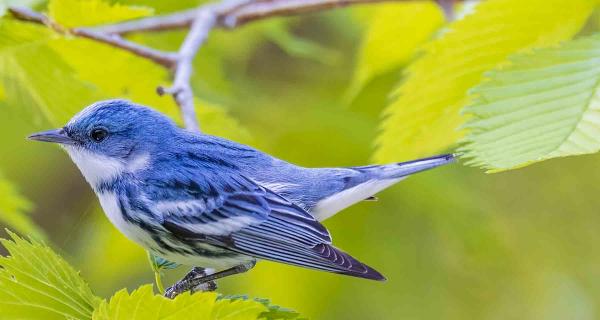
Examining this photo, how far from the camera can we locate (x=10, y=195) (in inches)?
84.5

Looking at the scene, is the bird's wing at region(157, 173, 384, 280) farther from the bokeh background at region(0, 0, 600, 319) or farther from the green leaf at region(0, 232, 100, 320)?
the green leaf at region(0, 232, 100, 320)

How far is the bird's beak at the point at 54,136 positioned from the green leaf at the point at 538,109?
1136mm

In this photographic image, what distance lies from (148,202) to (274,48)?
1976 millimetres

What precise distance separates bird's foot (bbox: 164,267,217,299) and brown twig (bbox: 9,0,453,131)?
0.39m

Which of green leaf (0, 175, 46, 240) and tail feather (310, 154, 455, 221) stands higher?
tail feather (310, 154, 455, 221)

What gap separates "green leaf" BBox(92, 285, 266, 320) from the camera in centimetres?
119

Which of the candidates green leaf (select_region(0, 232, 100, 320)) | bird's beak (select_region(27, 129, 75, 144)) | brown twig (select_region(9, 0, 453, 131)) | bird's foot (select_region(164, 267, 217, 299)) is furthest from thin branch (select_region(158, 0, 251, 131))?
green leaf (select_region(0, 232, 100, 320))

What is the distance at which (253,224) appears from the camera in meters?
1.99

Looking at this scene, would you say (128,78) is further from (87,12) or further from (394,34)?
(394,34)

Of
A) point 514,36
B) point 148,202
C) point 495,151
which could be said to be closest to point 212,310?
point 495,151

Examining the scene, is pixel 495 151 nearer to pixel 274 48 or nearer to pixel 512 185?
pixel 512 185

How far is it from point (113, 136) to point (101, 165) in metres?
0.09

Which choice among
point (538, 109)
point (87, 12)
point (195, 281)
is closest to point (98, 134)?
point (87, 12)

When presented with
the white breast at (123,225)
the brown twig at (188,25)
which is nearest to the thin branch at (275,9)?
the brown twig at (188,25)
